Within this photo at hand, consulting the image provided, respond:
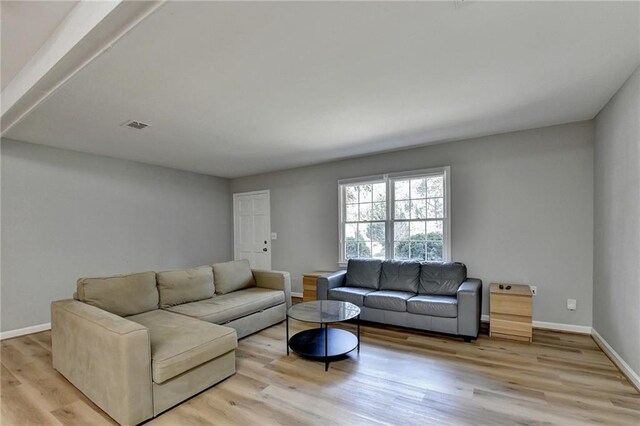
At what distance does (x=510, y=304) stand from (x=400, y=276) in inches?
50.9

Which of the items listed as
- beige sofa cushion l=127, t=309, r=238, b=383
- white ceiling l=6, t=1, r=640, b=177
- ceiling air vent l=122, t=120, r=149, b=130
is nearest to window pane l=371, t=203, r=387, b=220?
white ceiling l=6, t=1, r=640, b=177

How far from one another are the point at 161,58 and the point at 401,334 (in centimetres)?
364

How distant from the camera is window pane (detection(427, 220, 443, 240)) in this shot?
13.8 ft

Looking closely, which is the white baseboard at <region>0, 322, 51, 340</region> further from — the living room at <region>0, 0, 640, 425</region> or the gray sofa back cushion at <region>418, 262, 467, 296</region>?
the gray sofa back cushion at <region>418, 262, 467, 296</region>

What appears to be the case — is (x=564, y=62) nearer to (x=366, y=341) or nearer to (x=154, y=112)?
(x=366, y=341)

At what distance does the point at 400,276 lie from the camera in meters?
4.05

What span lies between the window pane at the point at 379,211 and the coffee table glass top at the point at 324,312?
1783mm

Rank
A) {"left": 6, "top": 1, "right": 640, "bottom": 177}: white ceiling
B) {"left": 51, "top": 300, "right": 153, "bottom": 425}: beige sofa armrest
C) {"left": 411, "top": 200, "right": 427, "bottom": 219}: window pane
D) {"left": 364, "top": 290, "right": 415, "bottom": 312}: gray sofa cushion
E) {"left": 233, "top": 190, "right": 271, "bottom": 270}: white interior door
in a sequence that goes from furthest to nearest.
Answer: {"left": 233, "top": 190, "right": 271, "bottom": 270}: white interior door
{"left": 411, "top": 200, "right": 427, "bottom": 219}: window pane
{"left": 364, "top": 290, "right": 415, "bottom": 312}: gray sofa cushion
{"left": 51, "top": 300, "right": 153, "bottom": 425}: beige sofa armrest
{"left": 6, "top": 1, "right": 640, "bottom": 177}: white ceiling

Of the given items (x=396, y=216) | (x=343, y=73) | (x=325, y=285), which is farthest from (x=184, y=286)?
(x=396, y=216)

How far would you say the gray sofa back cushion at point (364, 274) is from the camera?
4.21 m

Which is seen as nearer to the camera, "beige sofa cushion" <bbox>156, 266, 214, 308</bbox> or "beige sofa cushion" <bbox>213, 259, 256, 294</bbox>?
"beige sofa cushion" <bbox>156, 266, 214, 308</bbox>

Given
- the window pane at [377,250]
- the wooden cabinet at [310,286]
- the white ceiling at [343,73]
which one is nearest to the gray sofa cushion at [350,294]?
the wooden cabinet at [310,286]

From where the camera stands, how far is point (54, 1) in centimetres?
166

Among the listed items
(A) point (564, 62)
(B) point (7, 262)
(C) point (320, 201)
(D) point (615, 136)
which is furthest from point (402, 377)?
(B) point (7, 262)
